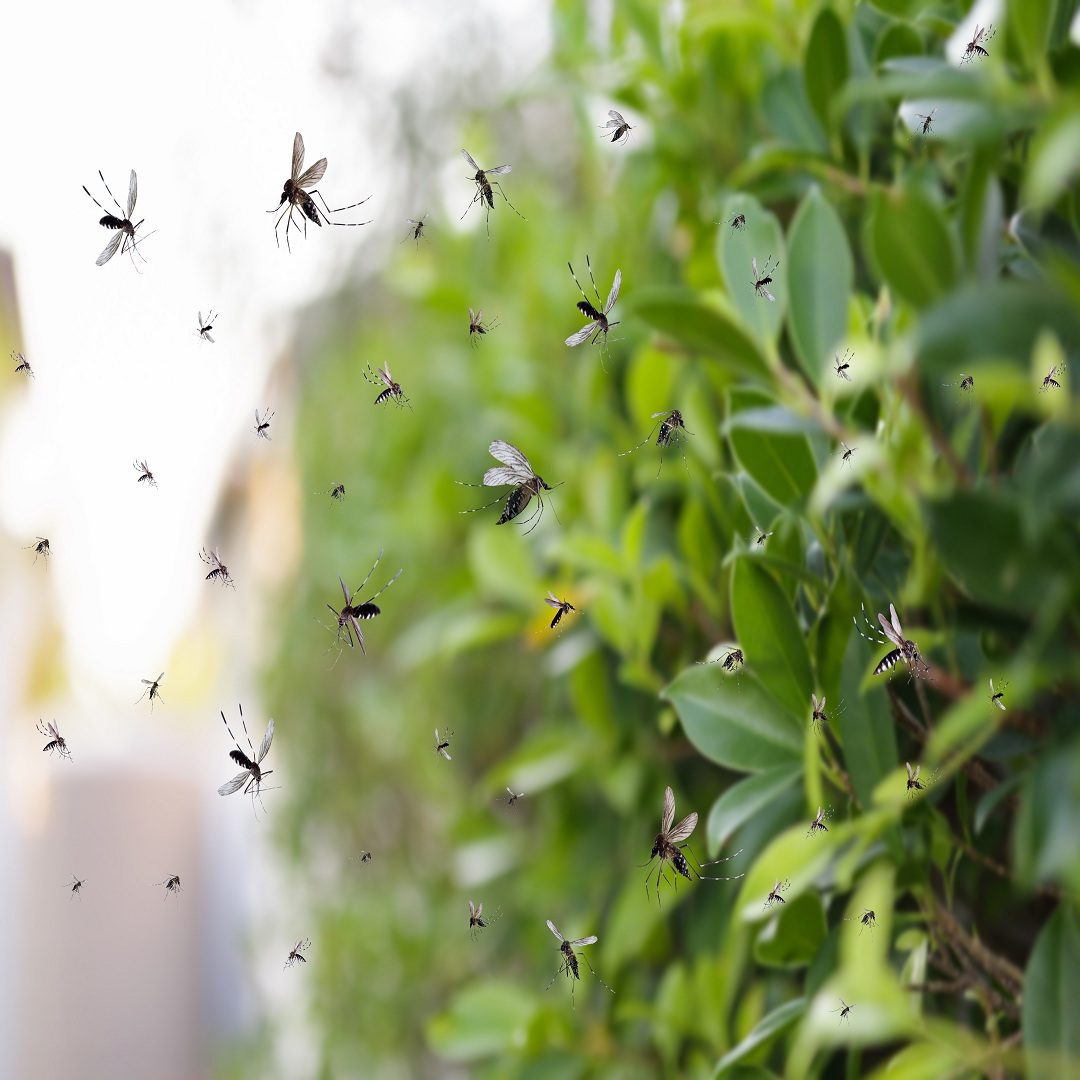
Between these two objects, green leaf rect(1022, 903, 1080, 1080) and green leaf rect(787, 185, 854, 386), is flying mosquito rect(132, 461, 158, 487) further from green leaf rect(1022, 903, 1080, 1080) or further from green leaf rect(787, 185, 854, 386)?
green leaf rect(1022, 903, 1080, 1080)

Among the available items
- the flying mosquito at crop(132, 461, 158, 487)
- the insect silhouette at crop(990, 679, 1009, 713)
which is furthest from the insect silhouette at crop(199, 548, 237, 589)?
the insect silhouette at crop(990, 679, 1009, 713)

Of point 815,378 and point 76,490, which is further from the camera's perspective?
point 76,490

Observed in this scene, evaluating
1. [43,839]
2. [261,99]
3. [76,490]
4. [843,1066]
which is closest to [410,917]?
[43,839]

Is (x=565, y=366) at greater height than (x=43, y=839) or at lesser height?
greater

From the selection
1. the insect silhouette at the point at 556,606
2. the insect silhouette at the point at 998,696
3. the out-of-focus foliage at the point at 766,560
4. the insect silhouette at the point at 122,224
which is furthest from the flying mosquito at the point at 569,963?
the insect silhouette at the point at 122,224

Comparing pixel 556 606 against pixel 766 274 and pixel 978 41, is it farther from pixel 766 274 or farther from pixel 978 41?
pixel 978 41

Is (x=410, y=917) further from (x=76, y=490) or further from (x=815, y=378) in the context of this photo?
(x=815, y=378)
